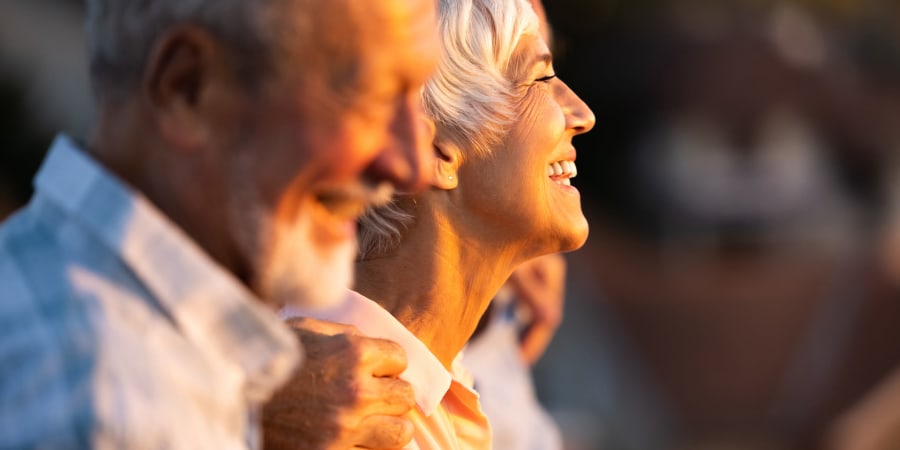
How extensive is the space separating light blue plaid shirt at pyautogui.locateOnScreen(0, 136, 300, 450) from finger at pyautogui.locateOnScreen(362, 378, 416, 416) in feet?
2.01

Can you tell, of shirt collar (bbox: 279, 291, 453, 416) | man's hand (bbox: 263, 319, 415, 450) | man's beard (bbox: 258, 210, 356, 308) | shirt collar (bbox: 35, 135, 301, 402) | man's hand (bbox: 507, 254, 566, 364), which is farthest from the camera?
man's hand (bbox: 507, 254, 566, 364)

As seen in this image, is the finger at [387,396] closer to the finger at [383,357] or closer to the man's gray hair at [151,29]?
the finger at [383,357]

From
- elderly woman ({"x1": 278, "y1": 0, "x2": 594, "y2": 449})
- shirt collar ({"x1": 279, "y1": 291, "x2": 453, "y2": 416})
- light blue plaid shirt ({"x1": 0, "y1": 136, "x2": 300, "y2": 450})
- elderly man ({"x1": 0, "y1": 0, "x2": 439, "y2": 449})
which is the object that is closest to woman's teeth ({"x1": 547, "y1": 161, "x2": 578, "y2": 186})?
elderly woman ({"x1": 278, "y1": 0, "x2": 594, "y2": 449})

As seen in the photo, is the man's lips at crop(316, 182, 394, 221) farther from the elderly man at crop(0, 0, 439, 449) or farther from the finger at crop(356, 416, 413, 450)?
the finger at crop(356, 416, 413, 450)

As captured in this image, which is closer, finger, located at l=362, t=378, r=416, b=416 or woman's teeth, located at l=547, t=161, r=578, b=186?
finger, located at l=362, t=378, r=416, b=416

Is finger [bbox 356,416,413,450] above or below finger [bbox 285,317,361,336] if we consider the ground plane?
below

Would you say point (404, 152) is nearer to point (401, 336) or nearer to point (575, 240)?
point (401, 336)

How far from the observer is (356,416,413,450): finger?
253 centimetres

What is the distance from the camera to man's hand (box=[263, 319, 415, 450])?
2.50 metres

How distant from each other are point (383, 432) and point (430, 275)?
663mm

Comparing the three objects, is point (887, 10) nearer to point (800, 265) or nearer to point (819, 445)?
point (800, 265)

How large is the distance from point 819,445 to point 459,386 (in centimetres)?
1305

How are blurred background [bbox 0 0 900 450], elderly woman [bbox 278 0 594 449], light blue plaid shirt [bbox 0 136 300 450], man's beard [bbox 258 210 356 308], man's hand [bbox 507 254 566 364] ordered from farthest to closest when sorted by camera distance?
1. blurred background [bbox 0 0 900 450]
2. man's hand [bbox 507 254 566 364]
3. elderly woman [bbox 278 0 594 449]
4. man's beard [bbox 258 210 356 308]
5. light blue plaid shirt [bbox 0 136 300 450]

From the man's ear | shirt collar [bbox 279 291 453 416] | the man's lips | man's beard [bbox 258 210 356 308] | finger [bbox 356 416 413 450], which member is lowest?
shirt collar [bbox 279 291 453 416]
